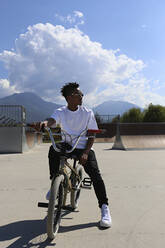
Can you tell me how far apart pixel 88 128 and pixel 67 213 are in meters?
1.26

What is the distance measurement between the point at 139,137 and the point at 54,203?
10637mm

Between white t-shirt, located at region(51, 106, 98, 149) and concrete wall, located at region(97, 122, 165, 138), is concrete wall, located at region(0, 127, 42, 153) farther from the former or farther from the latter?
white t-shirt, located at region(51, 106, 98, 149)

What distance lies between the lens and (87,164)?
2.69 m

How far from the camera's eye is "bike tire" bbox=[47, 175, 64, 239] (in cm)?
214

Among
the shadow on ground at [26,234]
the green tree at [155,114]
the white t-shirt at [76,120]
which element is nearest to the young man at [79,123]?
the white t-shirt at [76,120]

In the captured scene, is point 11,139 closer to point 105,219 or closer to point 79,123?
point 79,123

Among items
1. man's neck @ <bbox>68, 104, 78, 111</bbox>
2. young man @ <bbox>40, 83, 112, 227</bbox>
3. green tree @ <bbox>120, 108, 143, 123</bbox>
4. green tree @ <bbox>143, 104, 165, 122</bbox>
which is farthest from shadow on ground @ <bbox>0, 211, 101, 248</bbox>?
green tree @ <bbox>120, 108, 143, 123</bbox>

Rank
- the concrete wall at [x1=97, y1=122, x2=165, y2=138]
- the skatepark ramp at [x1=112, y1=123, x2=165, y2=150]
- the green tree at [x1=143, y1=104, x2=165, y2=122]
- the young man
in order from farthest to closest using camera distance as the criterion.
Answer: the green tree at [x1=143, y1=104, x2=165, y2=122] → the concrete wall at [x1=97, y1=122, x2=165, y2=138] → the skatepark ramp at [x1=112, y1=123, x2=165, y2=150] → the young man

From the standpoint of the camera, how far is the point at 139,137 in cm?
1223

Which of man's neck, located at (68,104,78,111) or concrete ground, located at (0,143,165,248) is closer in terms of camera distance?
concrete ground, located at (0,143,165,248)

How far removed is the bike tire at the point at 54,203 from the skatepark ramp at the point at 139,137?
9.42m

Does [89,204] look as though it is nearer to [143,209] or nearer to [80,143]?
[143,209]

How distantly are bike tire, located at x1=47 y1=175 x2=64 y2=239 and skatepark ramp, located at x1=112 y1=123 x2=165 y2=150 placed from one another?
9419 millimetres

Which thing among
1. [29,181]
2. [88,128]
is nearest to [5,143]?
[29,181]
